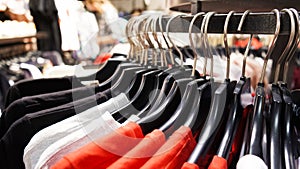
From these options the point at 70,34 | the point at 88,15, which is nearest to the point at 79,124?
the point at 70,34

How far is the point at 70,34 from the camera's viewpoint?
136 centimetres

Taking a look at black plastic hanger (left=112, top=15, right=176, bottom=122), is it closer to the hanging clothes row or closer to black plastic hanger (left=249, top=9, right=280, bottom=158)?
the hanging clothes row

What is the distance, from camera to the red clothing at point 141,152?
303 millimetres

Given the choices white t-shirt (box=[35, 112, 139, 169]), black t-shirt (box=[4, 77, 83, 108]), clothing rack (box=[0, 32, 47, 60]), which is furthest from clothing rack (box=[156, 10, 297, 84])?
clothing rack (box=[0, 32, 47, 60])

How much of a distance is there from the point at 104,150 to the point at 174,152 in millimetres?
92

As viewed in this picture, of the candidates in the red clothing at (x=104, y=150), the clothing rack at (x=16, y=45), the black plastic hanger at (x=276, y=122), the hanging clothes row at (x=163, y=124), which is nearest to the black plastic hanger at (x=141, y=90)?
the hanging clothes row at (x=163, y=124)

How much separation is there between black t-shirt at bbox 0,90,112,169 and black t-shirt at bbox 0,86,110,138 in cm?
5

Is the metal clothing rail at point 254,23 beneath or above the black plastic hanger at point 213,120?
above

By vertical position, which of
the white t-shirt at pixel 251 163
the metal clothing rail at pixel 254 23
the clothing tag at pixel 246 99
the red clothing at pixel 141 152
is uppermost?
the metal clothing rail at pixel 254 23

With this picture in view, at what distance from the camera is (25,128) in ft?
1.39

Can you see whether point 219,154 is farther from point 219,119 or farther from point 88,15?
point 88,15

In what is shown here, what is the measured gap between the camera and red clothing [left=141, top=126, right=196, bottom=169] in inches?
12.1

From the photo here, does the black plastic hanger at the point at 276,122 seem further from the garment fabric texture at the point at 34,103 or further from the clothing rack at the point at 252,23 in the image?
the garment fabric texture at the point at 34,103

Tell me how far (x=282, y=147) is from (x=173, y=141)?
0.17 meters
